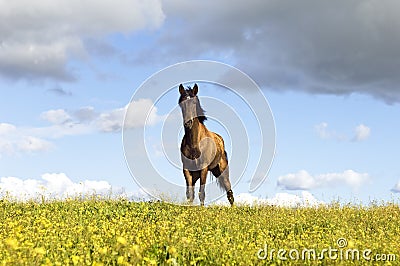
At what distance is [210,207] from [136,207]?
2648 mm

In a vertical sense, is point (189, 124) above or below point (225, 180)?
above

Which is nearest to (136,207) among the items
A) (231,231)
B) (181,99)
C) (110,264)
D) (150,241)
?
(181,99)

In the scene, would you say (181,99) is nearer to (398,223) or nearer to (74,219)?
(74,219)

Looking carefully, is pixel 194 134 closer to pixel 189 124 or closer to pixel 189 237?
pixel 189 124

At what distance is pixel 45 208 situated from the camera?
1691 centimetres

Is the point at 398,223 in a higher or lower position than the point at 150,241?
higher

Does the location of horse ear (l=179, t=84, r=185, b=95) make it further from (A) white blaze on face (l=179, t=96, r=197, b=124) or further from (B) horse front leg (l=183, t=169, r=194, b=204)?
(B) horse front leg (l=183, t=169, r=194, b=204)

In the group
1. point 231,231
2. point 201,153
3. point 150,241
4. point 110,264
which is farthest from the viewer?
point 201,153

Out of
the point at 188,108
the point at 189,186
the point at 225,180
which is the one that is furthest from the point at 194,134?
the point at 225,180

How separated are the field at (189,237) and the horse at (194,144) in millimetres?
2229

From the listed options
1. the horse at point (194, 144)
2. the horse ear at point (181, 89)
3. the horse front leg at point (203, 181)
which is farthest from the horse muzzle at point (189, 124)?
the horse front leg at point (203, 181)

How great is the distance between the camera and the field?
8078mm

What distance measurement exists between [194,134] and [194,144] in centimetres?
47

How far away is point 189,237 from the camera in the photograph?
396 inches
